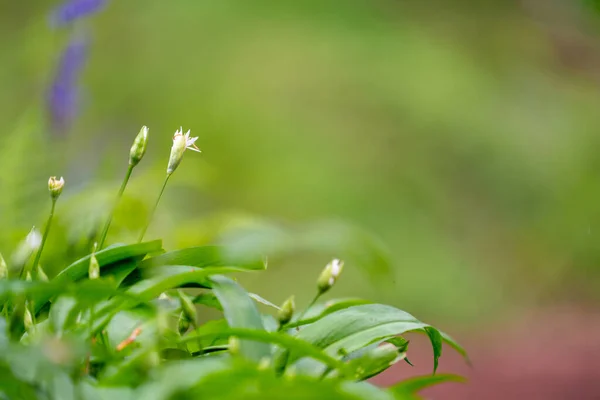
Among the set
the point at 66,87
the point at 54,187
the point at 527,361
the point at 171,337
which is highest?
the point at 54,187

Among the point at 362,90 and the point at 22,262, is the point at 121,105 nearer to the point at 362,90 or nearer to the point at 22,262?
the point at 362,90

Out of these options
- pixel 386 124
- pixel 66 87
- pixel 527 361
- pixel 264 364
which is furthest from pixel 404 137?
pixel 264 364

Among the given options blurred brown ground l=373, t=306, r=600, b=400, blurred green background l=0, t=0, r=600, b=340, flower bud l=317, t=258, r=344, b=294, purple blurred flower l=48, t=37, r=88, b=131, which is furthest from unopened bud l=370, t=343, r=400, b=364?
blurred green background l=0, t=0, r=600, b=340

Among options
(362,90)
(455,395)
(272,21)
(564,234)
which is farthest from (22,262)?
(272,21)

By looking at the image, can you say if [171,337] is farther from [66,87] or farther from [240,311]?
[66,87]

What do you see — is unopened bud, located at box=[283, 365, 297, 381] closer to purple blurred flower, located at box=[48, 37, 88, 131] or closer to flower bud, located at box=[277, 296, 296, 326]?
flower bud, located at box=[277, 296, 296, 326]

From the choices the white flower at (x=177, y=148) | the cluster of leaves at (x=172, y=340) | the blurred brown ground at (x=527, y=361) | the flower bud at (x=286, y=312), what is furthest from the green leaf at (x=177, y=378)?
the blurred brown ground at (x=527, y=361)

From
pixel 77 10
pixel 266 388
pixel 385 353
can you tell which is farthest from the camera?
pixel 77 10
